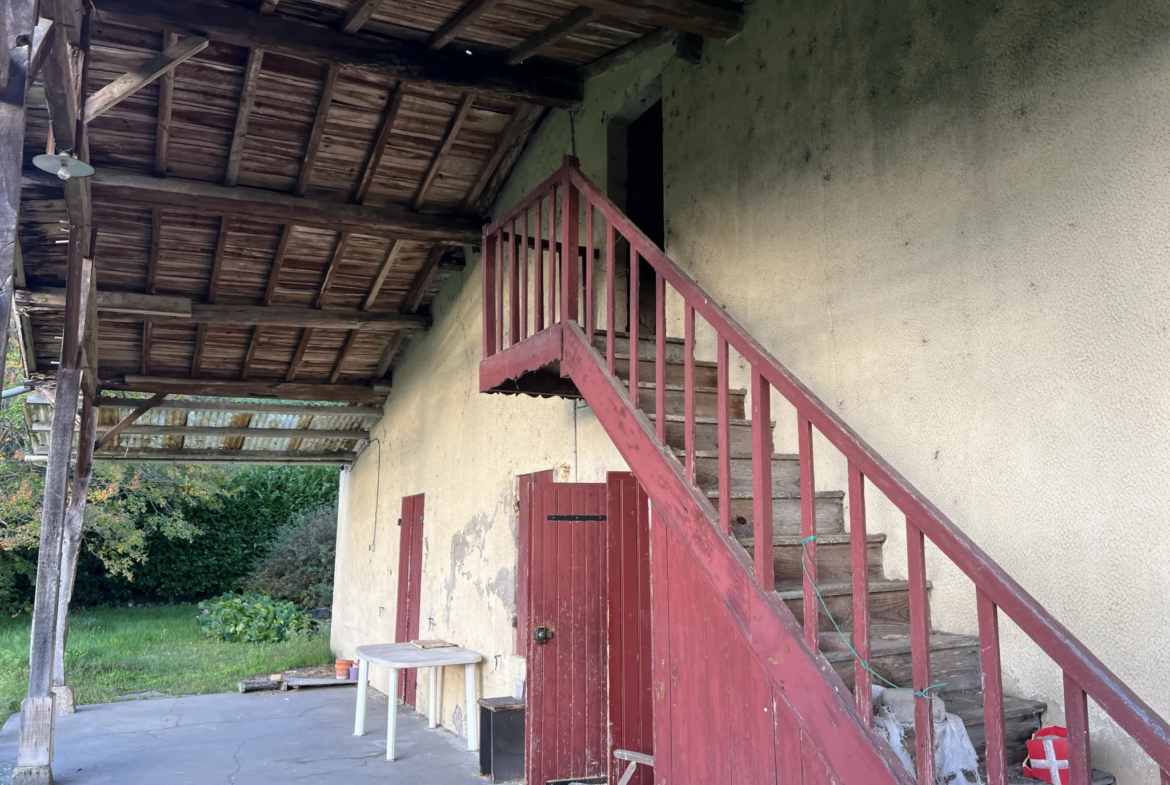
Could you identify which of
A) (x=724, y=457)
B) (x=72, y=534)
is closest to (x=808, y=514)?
(x=724, y=457)

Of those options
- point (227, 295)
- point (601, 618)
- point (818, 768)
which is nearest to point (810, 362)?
point (818, 768)

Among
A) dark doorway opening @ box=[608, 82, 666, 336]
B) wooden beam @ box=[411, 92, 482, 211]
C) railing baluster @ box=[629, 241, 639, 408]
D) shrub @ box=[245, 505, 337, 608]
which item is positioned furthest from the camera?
shrub @ box=[245, 505, 337, 608]

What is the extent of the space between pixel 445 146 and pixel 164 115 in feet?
6.45

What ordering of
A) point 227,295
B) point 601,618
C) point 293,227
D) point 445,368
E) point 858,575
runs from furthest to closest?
1. point 445,368
2. point 227,295
3. point 293,227
4. point 601,618
5. point 858,575

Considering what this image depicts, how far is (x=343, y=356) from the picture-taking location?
10203mm

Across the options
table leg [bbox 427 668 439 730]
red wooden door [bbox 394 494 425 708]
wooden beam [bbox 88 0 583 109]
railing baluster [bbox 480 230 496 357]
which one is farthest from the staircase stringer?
red wooden door [bbox 394 494 425 708]

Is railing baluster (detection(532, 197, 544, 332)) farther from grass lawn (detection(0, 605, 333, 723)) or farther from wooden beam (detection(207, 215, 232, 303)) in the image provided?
grass lawn (detection(0, 605, 333, 723))

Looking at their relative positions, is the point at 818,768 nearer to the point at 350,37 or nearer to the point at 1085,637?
the point at 1085,637

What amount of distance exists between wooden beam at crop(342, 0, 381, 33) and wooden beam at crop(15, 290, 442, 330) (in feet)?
11.3

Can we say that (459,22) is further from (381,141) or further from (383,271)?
(383,271)

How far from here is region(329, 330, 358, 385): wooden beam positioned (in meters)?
9.82

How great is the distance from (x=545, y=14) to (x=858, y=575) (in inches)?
175

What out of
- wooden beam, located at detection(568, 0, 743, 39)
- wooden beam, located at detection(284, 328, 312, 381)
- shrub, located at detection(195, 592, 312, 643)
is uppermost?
wooden beam, located at detection(568, 0, 743, 39)

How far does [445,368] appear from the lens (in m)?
9.06
